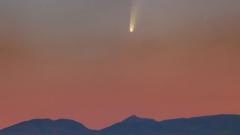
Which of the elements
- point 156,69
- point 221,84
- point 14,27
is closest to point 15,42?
point 14,27

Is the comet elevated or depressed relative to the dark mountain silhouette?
elevated

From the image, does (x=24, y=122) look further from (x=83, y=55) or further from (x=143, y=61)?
(x=143, y=61)

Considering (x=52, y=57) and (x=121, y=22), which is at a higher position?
(x=121, y=22)

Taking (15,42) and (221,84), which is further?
(15,42)

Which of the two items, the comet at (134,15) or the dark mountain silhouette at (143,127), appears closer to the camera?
the dark mountain silhouette at (143,127)

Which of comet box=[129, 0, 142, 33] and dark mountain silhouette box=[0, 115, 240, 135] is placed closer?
dark mountain silhouette box=[0, 115, 240, 135]

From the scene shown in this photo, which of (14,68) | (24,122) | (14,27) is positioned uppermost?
(14,27)

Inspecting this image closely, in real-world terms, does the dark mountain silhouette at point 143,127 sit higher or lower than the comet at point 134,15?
lower

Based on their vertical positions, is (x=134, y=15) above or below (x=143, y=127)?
above
